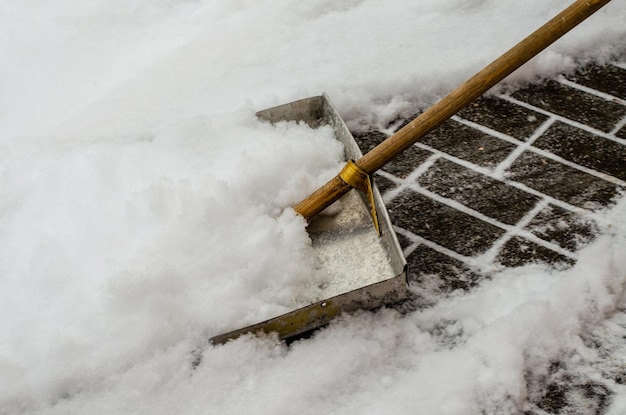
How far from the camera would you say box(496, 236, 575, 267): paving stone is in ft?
6.80

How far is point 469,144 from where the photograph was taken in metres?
2.42

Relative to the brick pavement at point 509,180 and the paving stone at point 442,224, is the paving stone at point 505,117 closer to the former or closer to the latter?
the brick pavement at point 509,180

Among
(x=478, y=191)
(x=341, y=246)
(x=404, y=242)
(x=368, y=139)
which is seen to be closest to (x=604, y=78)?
(x=478, y=191)

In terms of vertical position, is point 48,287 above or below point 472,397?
above

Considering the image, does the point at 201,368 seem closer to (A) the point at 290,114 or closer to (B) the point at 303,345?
(B) the point at 303,345

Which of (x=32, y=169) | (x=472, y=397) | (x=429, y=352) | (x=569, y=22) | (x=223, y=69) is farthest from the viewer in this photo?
(x=223, y=69)

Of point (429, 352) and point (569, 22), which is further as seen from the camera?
point (569, 22)

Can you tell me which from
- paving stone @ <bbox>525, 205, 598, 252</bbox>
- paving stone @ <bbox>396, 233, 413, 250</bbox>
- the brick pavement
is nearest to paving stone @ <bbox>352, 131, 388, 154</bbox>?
the brick pavement

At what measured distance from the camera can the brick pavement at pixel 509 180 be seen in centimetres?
211

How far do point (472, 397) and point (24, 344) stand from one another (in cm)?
99

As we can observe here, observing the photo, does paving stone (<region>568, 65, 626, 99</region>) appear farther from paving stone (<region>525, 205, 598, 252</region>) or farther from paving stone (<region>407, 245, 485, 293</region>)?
paving stone (<region>407, 245, 485, 293</region>)

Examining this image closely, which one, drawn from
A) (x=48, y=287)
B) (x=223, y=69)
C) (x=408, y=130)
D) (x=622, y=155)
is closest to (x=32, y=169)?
(x=48, y=287)

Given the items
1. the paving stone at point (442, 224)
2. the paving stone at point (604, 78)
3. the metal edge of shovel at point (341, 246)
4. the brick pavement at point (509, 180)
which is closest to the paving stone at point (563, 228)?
the brick pavement at point (509, 180)

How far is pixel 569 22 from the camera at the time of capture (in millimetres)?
2045
